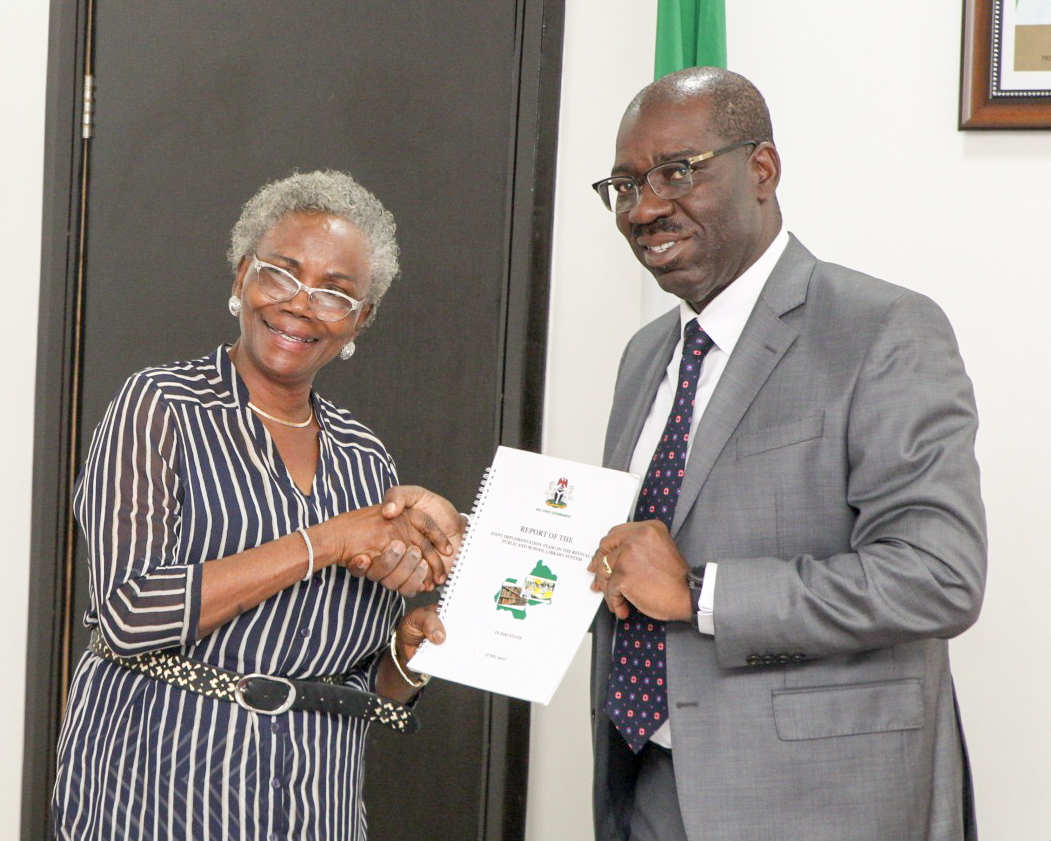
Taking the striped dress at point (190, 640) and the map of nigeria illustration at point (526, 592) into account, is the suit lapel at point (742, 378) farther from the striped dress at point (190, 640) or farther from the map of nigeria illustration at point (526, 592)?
the striped dress at point (190, 640)

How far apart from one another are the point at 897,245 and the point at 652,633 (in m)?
1.61

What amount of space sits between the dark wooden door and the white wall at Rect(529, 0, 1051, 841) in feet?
0.40

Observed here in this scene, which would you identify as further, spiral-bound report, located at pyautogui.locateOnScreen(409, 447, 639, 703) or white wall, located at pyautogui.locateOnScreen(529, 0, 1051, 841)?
white wall, located at pyautogui.locateOnScreen(529, 0, 1051, 841)

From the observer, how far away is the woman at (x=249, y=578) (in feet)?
5.57

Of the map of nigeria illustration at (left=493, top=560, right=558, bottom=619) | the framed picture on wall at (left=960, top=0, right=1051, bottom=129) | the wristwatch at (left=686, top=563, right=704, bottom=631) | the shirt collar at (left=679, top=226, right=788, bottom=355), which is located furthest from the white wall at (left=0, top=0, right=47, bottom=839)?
the framed picture on wall at (left=960, top=0, right=1051, bottom=129)

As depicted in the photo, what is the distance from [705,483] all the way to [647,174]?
0.57 m

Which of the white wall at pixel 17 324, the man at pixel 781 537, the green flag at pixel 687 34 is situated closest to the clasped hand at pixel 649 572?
the man at pixel 781 537

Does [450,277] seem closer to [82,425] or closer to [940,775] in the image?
[82,425]

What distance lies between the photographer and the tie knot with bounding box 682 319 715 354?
6.52 ft

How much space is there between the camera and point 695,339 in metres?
2.00

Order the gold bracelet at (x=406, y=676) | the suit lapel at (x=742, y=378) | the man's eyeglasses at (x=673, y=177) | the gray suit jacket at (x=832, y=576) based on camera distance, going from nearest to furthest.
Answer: the gray suit jacket at (x=832, y=576)
the suit lapel at (x=742, y=378)
the man's eyeglasses at (x=673, y=177)
the gold bracelet at (x=406, y=676)

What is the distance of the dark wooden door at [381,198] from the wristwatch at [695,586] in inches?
57.0

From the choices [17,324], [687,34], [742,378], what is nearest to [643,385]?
[742,378]

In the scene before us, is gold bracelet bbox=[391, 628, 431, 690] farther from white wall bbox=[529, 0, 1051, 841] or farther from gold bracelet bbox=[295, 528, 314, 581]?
white wall bbox=[529, 0, 1051, 841]
